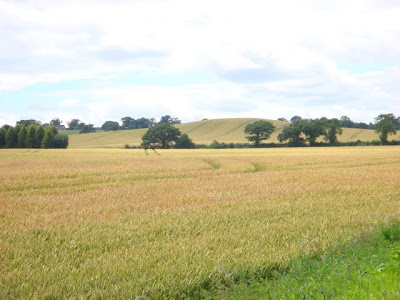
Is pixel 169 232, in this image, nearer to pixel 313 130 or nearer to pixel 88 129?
pixel 313 130

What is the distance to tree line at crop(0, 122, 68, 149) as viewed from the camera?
83.6 metres

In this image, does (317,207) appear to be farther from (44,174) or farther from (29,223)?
(44,174)

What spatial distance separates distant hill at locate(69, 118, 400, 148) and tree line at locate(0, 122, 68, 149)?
17.3 meters

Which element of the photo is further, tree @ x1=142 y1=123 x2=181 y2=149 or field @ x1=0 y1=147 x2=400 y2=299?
tree @ x1=142 y1=123 x2=181 y2=149

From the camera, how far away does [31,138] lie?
84562mm

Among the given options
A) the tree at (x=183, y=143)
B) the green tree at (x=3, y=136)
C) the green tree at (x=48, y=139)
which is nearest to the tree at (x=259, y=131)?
the tree at (x=183, y=143)

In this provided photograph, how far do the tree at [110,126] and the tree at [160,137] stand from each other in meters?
71.2

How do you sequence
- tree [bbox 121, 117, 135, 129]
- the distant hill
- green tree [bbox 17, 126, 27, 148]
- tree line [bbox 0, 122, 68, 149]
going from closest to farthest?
tree line [bbox 0, 122, 68, 149] → green tree [bbox 17, 126, 27, 148] → the distant hill → tree [bbox 121, 117, 135, 129]

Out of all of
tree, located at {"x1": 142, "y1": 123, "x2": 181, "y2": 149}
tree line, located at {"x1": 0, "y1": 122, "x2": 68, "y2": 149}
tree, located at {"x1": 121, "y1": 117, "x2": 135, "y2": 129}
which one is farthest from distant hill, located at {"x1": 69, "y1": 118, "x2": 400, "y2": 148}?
tree, located at {"x1": 121, "y1": 117, "x2": 135, "y2": 129}

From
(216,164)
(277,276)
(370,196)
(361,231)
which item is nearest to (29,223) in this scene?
(277,276)

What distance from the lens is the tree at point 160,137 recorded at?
9125cm

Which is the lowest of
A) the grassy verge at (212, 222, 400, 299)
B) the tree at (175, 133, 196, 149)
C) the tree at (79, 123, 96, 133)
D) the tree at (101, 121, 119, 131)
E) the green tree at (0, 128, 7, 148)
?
the grassy verge at (212, 222, 400, 299)

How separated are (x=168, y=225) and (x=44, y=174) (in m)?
15.9

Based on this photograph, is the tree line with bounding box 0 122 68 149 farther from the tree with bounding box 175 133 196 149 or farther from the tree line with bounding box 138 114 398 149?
the tree with bounding box 175 133 196 149
